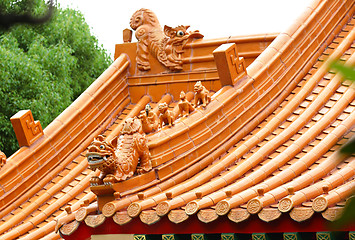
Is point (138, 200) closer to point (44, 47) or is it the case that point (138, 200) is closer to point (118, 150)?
point (118, 150)

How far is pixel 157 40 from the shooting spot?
9.78 metres

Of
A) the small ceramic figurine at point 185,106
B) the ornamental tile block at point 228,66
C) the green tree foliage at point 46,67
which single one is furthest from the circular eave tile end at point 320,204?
the green tree foliage at point 46,67

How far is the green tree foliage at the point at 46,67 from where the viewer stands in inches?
683

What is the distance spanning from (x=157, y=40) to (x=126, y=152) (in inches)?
122

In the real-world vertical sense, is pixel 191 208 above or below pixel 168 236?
above

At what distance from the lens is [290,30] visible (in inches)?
336

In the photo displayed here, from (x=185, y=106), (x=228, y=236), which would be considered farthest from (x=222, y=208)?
(x=185, y=106)

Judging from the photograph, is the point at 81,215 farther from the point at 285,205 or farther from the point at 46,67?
the point at 46,67

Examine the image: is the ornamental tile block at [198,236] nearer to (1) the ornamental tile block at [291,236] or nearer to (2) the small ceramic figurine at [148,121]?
(1) the ornamental tile block at [291,236]

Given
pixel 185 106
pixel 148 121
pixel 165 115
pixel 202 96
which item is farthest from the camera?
pixel 202 96

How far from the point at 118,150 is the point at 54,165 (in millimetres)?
2562

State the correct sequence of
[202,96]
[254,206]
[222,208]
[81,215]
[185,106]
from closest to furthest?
Answer: 1. [254,206]
2. [222,208]
3. [81,215]
4. [185,106]
5. [202,96]

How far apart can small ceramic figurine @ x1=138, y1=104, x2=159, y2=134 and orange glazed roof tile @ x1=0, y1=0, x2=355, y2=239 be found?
0.08 metres

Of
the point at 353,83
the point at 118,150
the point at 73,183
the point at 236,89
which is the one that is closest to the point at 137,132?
the point at 118,150
